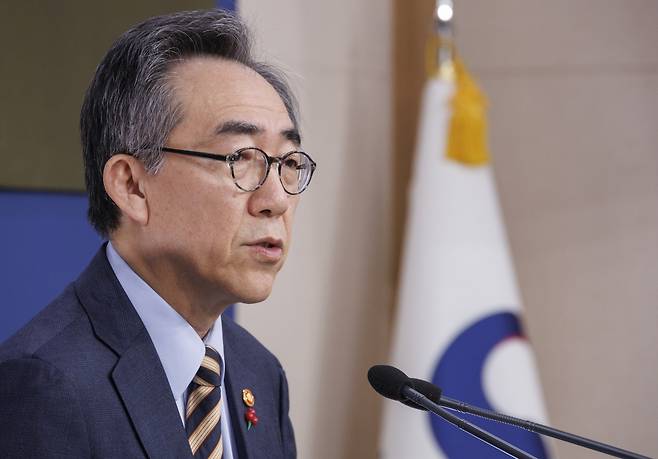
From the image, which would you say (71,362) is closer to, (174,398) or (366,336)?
(174,398)

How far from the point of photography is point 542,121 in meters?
3.72

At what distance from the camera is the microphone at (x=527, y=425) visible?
1254 mm

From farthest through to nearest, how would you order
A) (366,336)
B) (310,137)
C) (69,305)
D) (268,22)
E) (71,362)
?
1. (366,336)
2. (310,137)
3. (268,22)
4. (69,305)
5. (71,362)

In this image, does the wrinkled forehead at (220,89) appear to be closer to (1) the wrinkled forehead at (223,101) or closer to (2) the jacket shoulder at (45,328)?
(1) the wrinkled forehead at (223,101)

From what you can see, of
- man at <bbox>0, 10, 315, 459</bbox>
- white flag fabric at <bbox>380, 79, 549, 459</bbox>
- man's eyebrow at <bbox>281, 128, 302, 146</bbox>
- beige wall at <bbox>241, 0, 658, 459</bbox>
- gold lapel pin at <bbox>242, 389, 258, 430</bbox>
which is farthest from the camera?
beige wall at <bbox>241, 0, 658, 459</bbox>

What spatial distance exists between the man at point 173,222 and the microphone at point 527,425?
318 millimetres

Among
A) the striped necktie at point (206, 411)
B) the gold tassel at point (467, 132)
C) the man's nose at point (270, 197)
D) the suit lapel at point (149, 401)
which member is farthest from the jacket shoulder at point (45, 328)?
the gold tassel at point (467, 132)

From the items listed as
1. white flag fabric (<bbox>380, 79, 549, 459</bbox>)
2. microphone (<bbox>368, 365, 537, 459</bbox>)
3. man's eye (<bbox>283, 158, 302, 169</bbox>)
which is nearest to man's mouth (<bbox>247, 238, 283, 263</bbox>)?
man's eye (<bbox>283, 158, 302, 169</bbox>)

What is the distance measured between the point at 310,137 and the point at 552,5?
3.88 ft

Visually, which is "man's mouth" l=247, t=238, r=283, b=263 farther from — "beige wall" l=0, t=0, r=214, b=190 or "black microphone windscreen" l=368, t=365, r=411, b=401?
"beige wall" l=0, t=0, r=214, b=190

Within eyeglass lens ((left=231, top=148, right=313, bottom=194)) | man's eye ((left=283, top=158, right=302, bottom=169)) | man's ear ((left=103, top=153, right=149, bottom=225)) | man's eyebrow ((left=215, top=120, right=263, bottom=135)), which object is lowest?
man's ear ((left=103, top=153, right=149, bottom=225))

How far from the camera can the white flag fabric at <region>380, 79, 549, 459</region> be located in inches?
123

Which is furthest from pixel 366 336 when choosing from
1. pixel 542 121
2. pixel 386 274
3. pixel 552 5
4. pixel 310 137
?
pixel 552 5

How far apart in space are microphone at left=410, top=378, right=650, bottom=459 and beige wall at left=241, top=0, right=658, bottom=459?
200cm
